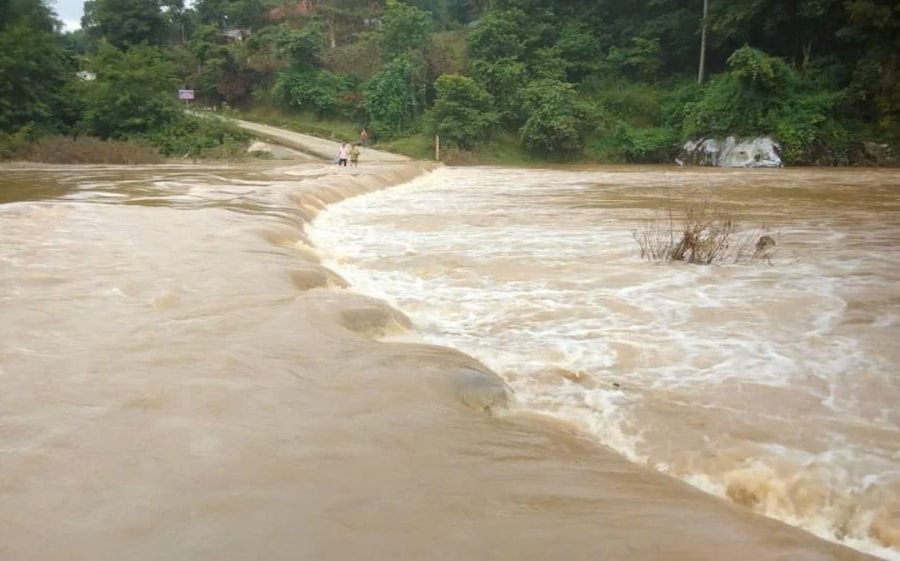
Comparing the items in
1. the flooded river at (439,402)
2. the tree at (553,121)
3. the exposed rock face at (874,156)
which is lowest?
the flooded river at (439,402)

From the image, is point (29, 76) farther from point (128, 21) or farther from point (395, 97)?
point (395, 97)

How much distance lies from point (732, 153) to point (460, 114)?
426 inches

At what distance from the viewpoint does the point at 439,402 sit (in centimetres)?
414

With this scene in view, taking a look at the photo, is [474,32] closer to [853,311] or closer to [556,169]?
[556,169]

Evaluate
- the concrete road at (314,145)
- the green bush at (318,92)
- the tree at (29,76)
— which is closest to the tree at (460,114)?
the concrete road at (314,145)

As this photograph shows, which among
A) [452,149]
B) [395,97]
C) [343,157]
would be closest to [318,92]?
[395,97]

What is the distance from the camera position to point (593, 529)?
2924 millimetres

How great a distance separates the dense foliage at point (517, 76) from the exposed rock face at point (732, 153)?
1.17 ft

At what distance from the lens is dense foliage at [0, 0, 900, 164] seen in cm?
2767

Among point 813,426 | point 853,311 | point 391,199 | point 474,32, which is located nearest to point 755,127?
point 474,32

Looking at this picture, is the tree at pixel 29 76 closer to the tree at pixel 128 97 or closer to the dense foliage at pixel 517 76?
the dense foliage at pixel 517 76

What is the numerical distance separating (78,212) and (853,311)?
396 inches

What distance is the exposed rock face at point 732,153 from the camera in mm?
28016

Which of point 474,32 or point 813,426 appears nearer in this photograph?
point 813,426
